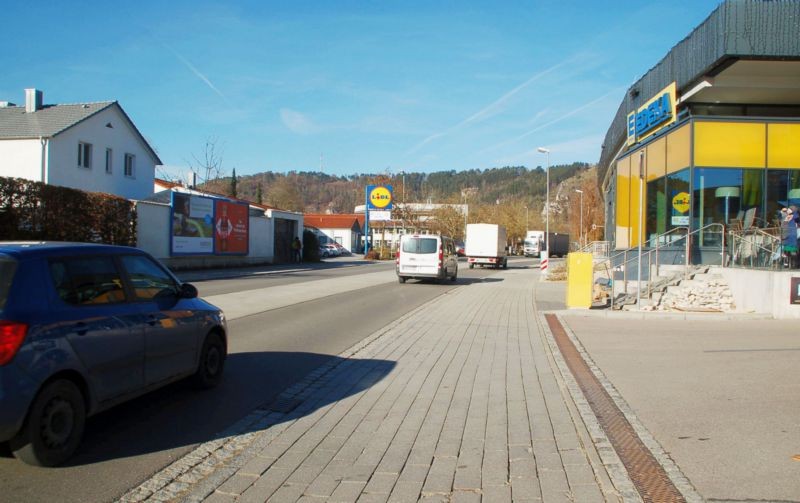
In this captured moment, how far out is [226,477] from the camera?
446 centimetres

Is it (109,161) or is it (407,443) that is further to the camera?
(109,161)

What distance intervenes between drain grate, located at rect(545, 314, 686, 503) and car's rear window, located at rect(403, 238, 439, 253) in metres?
16.5

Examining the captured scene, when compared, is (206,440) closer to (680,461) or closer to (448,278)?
(680,461)

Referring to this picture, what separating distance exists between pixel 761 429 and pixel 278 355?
19.7 ft

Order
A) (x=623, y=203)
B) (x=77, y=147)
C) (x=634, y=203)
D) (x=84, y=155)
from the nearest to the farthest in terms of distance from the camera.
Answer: (x=634, y=203) → (x=623, y=203) → (x=77, y=147) → (x=84, y=155)

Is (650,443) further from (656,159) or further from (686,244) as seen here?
(656,159)

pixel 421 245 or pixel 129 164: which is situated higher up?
pixel 129 164

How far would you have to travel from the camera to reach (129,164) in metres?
38.0

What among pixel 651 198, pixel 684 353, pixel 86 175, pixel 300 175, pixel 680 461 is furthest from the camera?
pixel 300 175

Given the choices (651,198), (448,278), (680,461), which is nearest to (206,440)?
(680,461)

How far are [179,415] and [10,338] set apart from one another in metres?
2.05

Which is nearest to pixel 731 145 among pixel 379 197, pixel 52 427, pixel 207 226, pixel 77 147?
pixel 52 427

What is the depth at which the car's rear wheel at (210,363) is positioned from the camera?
671cm

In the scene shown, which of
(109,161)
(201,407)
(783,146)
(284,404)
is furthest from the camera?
(109,161)
